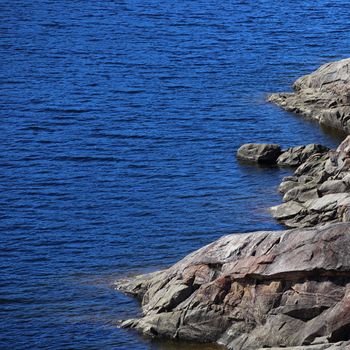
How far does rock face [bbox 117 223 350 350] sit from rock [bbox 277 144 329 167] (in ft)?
75.2

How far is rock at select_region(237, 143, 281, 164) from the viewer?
64.9 meters

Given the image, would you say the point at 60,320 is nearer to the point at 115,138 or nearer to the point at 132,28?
the point at 115,138

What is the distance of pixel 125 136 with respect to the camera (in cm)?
7031

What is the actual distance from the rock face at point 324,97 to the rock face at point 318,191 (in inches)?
405

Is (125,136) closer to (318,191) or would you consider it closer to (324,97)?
(324,97)

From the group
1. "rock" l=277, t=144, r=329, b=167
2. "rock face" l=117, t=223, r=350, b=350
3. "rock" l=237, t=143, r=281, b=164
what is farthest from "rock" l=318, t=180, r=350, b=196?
"rock face" l=117, t=223, r=350, b=350

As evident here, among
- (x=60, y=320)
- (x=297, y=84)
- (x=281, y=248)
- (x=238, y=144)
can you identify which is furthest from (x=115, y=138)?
(x=281, y=248)

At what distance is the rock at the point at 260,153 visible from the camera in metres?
64.9

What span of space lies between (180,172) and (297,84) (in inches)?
869

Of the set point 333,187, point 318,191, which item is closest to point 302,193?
point 318,191

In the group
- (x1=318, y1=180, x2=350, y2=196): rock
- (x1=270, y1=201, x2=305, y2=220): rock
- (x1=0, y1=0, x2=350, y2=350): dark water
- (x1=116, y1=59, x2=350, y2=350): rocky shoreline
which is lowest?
→ (x1=0, y1=0, x2=350, y2=350): dark water

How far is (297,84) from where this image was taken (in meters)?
82.2

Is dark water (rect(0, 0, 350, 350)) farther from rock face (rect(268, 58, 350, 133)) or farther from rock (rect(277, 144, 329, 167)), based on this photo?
rock (rect(277, 144, 329, 167))

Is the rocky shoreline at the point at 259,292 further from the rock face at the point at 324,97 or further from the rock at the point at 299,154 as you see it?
the rock face at the point at 324,97
